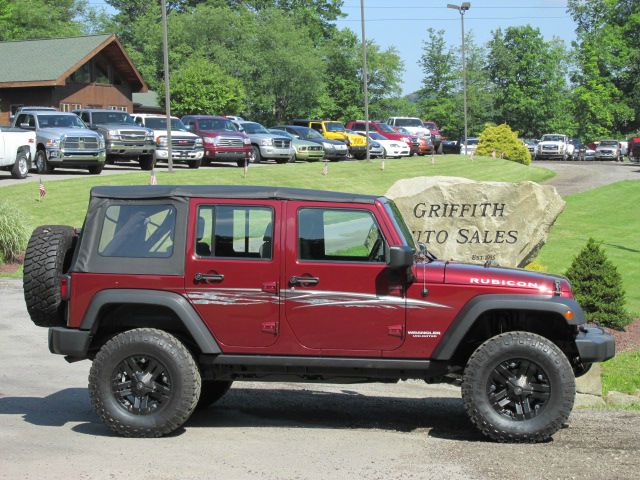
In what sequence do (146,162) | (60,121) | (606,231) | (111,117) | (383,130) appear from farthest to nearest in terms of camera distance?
(383,130)
(111,117)
(146,162)
(60,121)
(606,231)

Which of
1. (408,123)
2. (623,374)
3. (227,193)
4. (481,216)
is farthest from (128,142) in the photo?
(408,123)

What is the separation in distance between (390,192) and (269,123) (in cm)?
5589

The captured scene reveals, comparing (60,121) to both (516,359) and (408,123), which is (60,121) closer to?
(516,359)

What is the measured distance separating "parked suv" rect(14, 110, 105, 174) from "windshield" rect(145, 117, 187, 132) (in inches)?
196

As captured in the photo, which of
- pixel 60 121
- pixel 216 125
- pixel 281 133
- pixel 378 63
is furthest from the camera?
pixel 378 63

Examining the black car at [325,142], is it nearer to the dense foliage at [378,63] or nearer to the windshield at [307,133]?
the windshield at [307,133]

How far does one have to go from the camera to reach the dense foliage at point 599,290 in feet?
52.0

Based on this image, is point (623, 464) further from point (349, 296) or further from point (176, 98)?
point (176, 98)

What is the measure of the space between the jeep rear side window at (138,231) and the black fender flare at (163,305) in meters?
0.32

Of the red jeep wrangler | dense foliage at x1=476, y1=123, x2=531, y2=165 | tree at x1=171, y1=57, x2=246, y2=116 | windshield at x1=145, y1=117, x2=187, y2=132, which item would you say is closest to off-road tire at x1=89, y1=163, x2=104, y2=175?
windshield at x1=145, y1=117, x2=187, y2=132

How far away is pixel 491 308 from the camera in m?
7.51

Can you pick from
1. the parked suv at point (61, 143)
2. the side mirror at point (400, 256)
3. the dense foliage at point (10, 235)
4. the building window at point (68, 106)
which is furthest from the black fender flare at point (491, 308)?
the building window at point (68, 106)

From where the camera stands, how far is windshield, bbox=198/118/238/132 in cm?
3959

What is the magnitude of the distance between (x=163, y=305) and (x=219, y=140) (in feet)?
102
